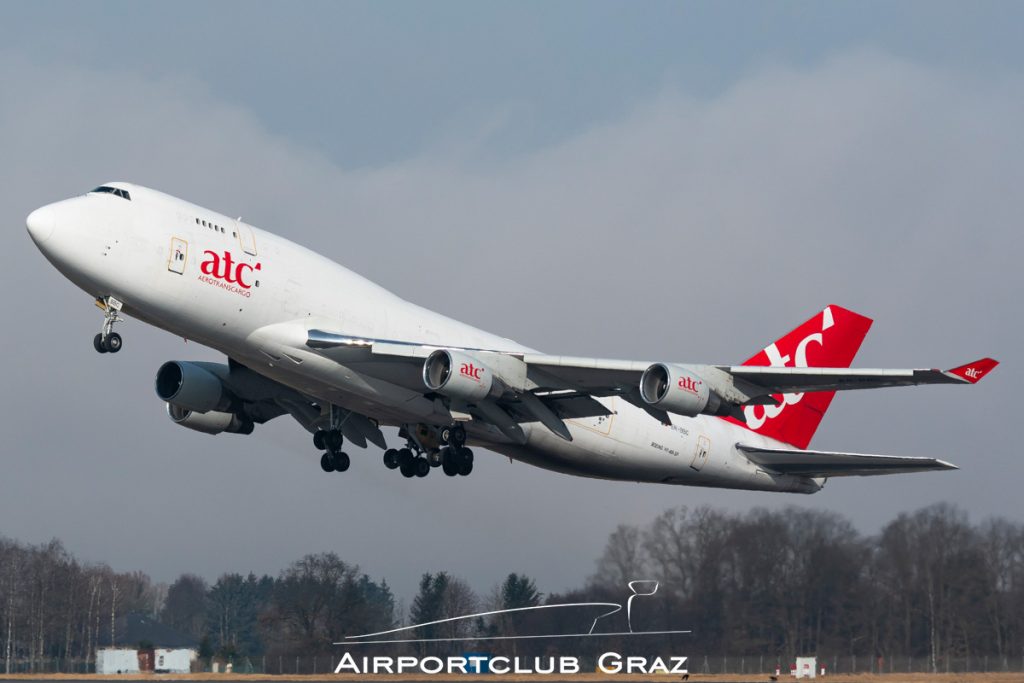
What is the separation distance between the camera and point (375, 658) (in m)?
46.1

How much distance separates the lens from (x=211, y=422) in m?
36.8

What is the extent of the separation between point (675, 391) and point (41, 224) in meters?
14.2

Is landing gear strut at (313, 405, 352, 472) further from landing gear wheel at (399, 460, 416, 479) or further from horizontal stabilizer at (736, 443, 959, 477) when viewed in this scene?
horizontal stabilizer at (736, 443, 959, 477)

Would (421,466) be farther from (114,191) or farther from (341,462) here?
(114,191)

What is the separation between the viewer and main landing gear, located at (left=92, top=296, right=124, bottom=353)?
1141 inches

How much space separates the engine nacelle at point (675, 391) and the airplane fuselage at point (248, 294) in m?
5.27

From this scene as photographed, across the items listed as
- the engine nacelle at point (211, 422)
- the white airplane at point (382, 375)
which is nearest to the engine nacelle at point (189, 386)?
the white airplane at point (382, 375)

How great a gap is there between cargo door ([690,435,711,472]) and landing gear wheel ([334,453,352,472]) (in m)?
9.80

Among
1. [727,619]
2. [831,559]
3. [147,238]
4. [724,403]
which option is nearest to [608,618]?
[727,619]

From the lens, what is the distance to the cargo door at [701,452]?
37875 millimetres

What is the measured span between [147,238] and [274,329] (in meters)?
3.41

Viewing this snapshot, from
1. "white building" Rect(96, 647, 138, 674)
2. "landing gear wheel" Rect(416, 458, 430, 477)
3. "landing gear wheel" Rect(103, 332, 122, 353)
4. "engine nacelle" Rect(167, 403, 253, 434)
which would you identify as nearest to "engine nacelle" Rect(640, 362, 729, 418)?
"landing gear wheel" Rect(416, 458, 430, 477)

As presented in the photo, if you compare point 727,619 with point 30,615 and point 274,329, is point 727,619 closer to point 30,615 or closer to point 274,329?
point 274,329

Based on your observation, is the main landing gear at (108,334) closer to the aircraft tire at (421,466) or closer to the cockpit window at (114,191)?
the cockpit window at (114,191)
